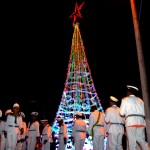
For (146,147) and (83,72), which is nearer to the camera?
(146,147)

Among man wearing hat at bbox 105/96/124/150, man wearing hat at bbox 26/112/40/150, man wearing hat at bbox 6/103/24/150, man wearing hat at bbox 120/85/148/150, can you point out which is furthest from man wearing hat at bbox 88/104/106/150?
man wearing hat at bbox 26/112/40/150

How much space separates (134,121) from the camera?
302 inches

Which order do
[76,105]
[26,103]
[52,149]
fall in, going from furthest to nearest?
1. [26,103]
2. [76,105]
3. [52,149]

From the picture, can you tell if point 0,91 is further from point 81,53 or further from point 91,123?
point 91,123

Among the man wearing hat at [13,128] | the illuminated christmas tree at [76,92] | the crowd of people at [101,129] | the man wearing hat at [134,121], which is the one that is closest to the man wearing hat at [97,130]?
the crowd of people at [101,129]

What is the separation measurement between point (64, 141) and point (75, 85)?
597cm

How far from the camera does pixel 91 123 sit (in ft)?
36.6

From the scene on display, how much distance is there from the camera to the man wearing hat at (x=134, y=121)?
756 cm

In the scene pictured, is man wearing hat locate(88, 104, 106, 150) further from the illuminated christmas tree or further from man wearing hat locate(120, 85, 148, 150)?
the illuminated christmas tree

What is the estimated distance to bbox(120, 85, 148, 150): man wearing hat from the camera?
24.8 feet

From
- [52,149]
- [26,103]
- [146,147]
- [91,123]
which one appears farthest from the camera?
[26,103]

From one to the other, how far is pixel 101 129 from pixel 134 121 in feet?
12.4

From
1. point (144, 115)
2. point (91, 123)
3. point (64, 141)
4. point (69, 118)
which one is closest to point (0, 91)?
point (69, 118)

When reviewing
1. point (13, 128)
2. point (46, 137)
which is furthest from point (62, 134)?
point (13, 128)
